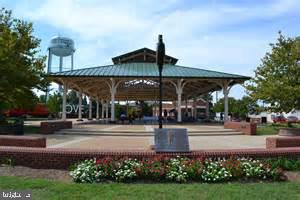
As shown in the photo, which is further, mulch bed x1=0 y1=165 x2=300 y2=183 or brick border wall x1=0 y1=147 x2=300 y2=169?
brick border wall x1=0 y1=147 x2=300 y2=169

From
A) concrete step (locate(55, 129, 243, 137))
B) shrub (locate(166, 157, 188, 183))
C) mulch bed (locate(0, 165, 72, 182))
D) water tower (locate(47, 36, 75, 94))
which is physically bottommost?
mulch bed (locate(0, 165, 72, 182))

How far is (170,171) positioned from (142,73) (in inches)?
856

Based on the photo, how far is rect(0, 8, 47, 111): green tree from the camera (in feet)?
65.4

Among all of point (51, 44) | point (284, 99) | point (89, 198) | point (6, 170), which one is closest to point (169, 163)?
point (89, 198)

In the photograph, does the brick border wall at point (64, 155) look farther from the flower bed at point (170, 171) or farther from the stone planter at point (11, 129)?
the stone planter at point (11, 129)

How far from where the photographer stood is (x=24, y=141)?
10969 millimetres

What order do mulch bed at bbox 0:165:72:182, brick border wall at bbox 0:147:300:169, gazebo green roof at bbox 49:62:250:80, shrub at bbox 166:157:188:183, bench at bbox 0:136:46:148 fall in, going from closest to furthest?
shrub at bbox 166:157:188:183
mulch bed at bbox 0:165:72:182
brick border wall at bbox 0:147:300:169
bench at bbox 0:136:46:148
gazebo green roof at bbox 49:62:250:80

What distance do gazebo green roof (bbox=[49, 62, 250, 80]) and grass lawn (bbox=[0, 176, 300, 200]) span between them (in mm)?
21354

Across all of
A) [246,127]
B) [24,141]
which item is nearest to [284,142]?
[24,141]

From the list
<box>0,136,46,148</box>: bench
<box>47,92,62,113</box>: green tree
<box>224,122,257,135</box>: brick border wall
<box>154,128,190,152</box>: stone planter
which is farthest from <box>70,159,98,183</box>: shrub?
<box>47,92,62,113</box>: green tree

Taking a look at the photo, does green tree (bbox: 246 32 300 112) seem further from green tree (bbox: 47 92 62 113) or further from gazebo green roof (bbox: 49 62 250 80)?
green tree (bbox: 47 92 62 113)

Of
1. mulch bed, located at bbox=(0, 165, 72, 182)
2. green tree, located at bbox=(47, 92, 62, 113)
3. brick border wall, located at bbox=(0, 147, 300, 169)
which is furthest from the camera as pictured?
green tree, located at bbox=(47, 92, 62, 113)

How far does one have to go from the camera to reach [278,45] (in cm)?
2412

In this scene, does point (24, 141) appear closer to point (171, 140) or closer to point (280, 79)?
point (171, 140)
